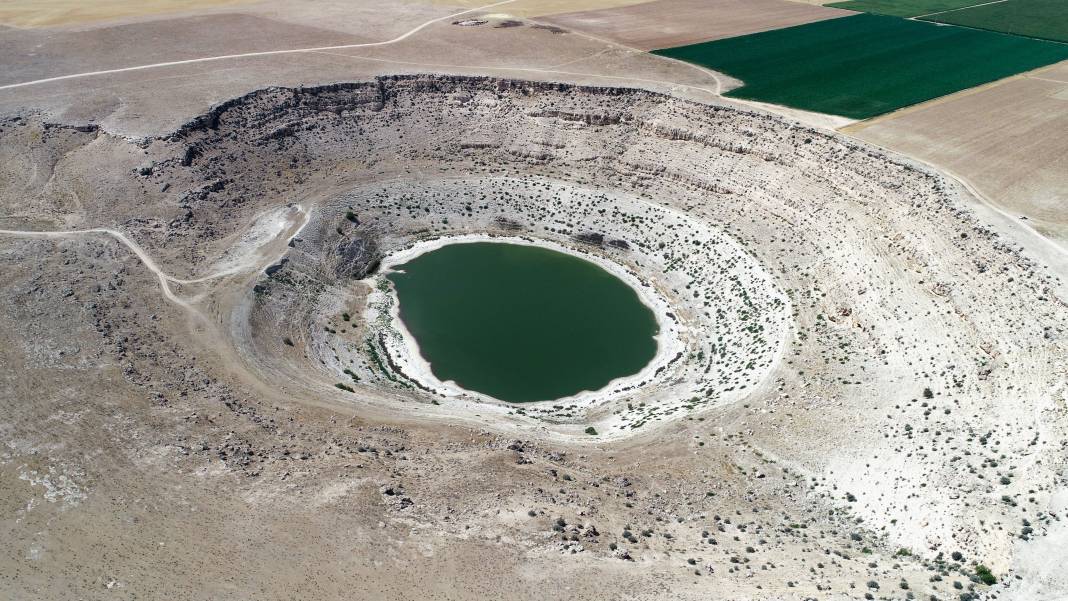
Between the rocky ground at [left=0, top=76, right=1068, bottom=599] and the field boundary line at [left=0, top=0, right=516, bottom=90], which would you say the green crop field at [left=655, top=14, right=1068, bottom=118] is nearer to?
the rocky ground at [left=0, top=76, right=1068, bottom=599]

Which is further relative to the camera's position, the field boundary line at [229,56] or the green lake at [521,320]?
the field boundary line at [229,56]

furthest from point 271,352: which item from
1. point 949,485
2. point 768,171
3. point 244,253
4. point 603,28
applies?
point 603,28

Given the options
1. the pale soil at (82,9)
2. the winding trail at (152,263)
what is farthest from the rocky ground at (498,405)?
the pale soil at (82,9)

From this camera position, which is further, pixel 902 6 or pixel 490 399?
pixel 902 6

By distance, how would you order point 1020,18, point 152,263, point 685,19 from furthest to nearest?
point 1020,18 < point 685,19 < point 152,263

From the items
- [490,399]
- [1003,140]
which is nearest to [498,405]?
Answer: [490,399]

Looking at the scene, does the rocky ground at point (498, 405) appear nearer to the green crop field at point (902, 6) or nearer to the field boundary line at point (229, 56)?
the field boundary line at point (229, 56)

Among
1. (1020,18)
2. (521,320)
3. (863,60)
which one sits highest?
(1020,18)

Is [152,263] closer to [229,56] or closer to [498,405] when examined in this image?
[498,405]

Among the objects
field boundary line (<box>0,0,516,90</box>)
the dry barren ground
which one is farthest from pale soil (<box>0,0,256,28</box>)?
the dry barren ground
